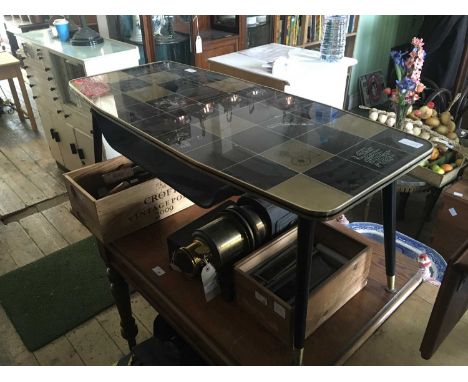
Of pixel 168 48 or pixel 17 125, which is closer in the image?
pixel 168 48

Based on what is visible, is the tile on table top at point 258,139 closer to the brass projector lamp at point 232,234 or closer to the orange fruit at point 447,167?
the brass projector lamp at point 232,234

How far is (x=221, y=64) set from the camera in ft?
7.26

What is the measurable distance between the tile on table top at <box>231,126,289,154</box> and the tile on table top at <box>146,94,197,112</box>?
0.25 metres

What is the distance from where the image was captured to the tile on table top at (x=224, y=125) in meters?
0.92

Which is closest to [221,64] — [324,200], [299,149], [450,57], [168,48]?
[168,48]

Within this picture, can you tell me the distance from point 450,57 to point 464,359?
286cm

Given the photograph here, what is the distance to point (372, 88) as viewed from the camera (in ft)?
13.1

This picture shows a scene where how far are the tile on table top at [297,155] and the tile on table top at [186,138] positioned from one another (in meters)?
0.15

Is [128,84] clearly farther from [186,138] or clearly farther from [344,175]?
[344,175]

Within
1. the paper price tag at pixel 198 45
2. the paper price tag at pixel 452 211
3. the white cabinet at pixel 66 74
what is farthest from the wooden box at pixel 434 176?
the white cabinet at pixel 66 74

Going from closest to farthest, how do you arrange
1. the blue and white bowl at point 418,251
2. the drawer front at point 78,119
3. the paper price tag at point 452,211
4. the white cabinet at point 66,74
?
the blue and white bowl at point 418,251
the paper price tag at point 452,211
the white cabinet at point 66,74
the drawer front at point 78,119

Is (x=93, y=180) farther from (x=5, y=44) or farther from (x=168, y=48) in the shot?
(x=5, y=44)

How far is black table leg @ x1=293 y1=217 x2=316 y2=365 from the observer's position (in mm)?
671

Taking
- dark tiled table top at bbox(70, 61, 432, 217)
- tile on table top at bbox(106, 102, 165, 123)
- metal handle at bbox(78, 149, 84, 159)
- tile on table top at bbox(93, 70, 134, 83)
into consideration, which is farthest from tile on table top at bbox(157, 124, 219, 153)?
metal handle at bbox(78, 149, 84, 159)
